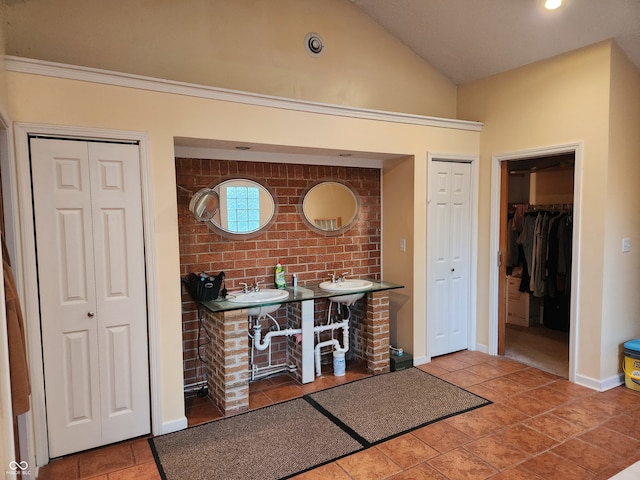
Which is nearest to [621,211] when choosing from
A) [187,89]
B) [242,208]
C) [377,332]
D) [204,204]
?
[377,332]

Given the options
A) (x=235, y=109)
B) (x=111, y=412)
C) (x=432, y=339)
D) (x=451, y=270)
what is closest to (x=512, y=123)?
(x=451, y=270)

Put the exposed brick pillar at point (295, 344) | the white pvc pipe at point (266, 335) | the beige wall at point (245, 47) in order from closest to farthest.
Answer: the beige wall at point (245, 47), the white pvc pipe at point (266, 335), the exposed brick pillar at point (295, 344)

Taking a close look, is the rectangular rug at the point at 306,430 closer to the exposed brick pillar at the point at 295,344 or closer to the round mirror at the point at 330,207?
the exposed brick pillar at the point at 295,344

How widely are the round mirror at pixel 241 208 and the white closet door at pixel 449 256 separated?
1.56 metres

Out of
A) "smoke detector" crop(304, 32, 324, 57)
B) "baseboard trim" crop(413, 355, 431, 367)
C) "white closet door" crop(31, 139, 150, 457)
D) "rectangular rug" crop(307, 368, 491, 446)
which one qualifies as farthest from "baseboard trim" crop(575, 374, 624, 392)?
"smoke detector" crop(304, 32, 324, 57)

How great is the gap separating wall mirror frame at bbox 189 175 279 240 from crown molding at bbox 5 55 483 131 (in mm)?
737

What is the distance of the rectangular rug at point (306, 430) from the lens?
2461 mm

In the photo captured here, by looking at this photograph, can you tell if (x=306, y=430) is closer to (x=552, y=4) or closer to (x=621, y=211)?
(x=621, y=211)

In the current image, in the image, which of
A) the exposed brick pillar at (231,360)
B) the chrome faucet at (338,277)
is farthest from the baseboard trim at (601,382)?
the exposed brick pillar at (231,360)

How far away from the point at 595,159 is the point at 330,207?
221 centimetres

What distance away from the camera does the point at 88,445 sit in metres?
2.62

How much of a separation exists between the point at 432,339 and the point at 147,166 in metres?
3.01

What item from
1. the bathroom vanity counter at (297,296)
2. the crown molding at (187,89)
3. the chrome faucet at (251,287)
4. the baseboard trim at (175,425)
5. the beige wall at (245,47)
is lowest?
the baseboard trim at (175,425)

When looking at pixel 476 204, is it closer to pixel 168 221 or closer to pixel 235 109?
pixel 235 109
